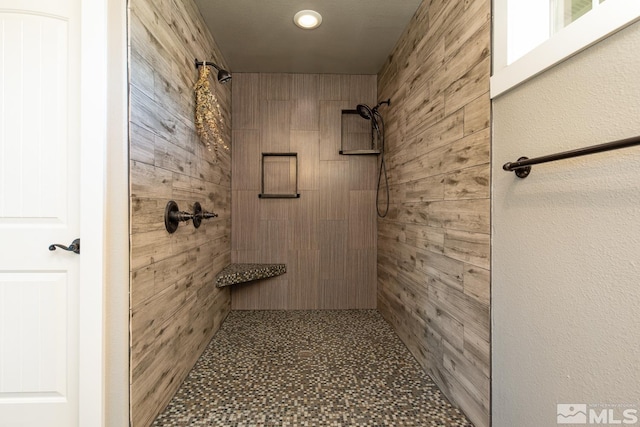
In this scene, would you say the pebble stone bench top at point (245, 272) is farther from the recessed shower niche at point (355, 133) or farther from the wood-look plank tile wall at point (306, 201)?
the recessed shower niche at point (355, 133)

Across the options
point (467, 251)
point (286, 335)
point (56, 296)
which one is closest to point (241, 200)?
point (286, 335)

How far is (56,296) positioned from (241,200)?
1896mm

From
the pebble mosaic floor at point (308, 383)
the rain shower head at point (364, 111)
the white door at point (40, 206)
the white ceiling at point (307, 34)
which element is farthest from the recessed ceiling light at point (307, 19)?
the pebble mosaic floor at point (308, 383)

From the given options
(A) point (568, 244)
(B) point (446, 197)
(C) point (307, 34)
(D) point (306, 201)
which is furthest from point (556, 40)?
(D) point (306, 201)

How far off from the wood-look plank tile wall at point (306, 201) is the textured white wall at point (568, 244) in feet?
6.21

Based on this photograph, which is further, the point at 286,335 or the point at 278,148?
the point at 278,148

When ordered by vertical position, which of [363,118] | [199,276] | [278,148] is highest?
[363,118]

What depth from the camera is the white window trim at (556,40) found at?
0.78m

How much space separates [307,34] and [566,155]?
2.15 meters

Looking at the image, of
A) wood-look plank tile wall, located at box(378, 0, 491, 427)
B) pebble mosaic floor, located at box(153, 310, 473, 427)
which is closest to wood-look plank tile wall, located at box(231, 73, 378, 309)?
pebble mosaic floor, located at box(153, 310, 473, 427)

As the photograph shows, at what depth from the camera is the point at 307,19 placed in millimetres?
2182

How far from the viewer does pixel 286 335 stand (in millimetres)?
2445

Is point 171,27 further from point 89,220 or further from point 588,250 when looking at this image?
point 588,250

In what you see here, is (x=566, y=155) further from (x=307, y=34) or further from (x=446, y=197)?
(x=307, y=34)
